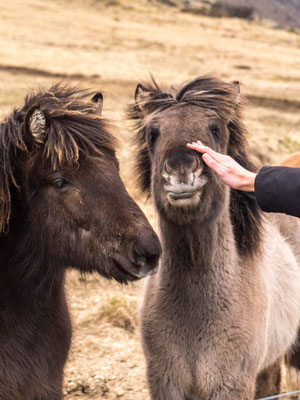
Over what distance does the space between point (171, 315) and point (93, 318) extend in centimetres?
248

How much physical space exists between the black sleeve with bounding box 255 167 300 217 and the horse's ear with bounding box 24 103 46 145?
42.0 inches

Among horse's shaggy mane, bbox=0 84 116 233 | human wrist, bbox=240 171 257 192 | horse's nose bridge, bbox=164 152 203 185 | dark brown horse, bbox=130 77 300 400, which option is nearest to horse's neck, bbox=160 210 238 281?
dark brown horse, bbox=130 77 300 400

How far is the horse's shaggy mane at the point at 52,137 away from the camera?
2.88 metres

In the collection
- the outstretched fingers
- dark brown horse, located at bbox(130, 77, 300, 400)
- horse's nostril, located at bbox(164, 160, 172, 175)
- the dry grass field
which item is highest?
the outstretched fingers

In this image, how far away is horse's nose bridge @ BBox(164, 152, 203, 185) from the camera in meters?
3.08

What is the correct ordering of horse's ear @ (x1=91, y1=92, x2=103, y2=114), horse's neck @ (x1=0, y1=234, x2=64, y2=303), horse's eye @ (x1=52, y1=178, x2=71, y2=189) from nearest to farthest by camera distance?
horse's eye @ (x1=52, y1=178, x2=71, y2=189), horse's neck @ (x1=0, y1=234, x2=64, y2=303), horse's ear @ (x1=91, y1=92, x2=103, y2=114)

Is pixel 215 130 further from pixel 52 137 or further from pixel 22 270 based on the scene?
pixel 22 270

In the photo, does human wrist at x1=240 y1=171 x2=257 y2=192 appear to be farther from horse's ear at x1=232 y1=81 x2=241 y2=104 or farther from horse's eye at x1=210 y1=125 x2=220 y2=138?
horse's ear at x1=232 y1=81 x2=241 y2=104

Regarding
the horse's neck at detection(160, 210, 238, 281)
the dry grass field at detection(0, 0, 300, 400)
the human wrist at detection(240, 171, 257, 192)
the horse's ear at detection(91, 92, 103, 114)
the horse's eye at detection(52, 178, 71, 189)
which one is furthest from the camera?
the dry grass field at detection(0, 0, 300, 400)

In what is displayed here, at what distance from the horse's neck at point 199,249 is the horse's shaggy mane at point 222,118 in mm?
182

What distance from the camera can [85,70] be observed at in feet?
49.2

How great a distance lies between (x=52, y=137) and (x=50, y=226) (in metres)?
0.44

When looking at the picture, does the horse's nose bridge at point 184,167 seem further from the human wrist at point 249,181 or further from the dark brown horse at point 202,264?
the human wrist at point 249,181

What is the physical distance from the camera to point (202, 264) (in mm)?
3598
